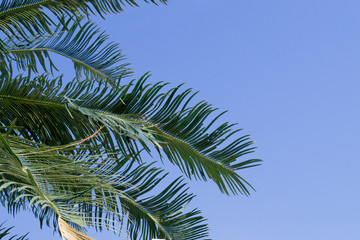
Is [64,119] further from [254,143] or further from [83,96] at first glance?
[254,143]

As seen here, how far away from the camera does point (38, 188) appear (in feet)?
7.27

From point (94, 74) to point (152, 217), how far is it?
1621 millimetres

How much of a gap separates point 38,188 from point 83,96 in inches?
64.0

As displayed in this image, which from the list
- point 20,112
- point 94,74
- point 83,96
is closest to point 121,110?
point 83,96

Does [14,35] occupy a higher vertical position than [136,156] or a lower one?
higher

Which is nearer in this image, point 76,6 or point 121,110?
point 121,110

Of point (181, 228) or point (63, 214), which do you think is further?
point (181, 228)

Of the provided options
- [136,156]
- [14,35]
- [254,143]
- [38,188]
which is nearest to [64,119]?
[136,156]

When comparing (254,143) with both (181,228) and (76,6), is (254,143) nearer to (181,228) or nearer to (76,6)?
(181,228)

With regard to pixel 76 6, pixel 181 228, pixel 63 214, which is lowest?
pixel 63 214

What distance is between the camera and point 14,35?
14.4 ft

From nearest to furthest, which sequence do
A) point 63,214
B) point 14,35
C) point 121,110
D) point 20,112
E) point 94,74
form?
point 63,214
point 121,110
point 20,112
point 14,35
point 94,74

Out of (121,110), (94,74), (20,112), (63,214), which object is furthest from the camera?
(94,74)

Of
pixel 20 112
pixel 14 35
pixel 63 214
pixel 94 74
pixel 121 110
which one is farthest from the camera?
pixel 94 74
